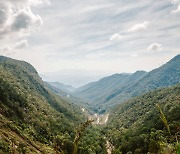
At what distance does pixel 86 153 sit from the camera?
200 meters

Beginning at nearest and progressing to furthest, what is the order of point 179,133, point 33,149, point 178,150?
point 178,150 → point 179,133 → point 33,149

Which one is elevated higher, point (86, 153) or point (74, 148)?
point (74, 148)

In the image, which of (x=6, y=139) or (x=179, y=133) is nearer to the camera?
(x=179, y=133)

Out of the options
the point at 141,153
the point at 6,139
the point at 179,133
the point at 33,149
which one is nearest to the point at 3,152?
the point at 6,139

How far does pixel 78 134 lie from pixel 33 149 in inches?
7779

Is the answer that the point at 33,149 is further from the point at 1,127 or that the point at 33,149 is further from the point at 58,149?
the point at 58,149

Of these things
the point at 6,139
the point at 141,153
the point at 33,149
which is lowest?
the point at 141,153

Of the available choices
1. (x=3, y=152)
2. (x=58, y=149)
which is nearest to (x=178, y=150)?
(x=58, y=149)

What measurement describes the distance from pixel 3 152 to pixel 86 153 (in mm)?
66958

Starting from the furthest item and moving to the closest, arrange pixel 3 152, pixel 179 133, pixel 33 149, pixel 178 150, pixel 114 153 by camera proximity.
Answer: pixel 33 149 < pixel 3 152 < pixel 179 133 < pixel 114 153 < pixel 178 150

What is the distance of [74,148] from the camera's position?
4820 millimetres

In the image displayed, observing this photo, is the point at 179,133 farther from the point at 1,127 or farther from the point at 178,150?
the point at 1,127

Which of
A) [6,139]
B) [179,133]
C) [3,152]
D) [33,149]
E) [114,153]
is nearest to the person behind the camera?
[114,153]

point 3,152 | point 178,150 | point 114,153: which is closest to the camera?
point 178,150
